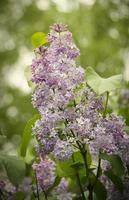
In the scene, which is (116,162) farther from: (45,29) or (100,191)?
(45,29)

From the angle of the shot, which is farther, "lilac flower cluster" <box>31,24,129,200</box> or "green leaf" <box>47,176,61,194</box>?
"green leaf" <box>47,176,61,194</box>

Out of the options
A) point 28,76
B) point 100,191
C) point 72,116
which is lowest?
point 100,191

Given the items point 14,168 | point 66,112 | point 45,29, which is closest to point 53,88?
point 66,112

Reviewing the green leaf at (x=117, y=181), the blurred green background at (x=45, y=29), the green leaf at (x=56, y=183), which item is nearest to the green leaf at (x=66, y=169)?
the green leaf at (x=56, y=183)

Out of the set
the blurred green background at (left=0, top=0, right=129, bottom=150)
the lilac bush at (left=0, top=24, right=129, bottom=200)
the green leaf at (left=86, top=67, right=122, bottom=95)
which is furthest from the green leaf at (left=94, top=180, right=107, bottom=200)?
the blurred green background at (left=0, top=0, right=129, bottom=150)

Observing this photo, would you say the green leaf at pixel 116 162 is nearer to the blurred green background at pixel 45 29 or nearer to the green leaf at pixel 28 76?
the green leaf at pixel 28 76

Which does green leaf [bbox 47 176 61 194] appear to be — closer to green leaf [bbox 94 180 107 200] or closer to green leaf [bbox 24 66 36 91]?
green leaf [bbox 94 180 107 200]
